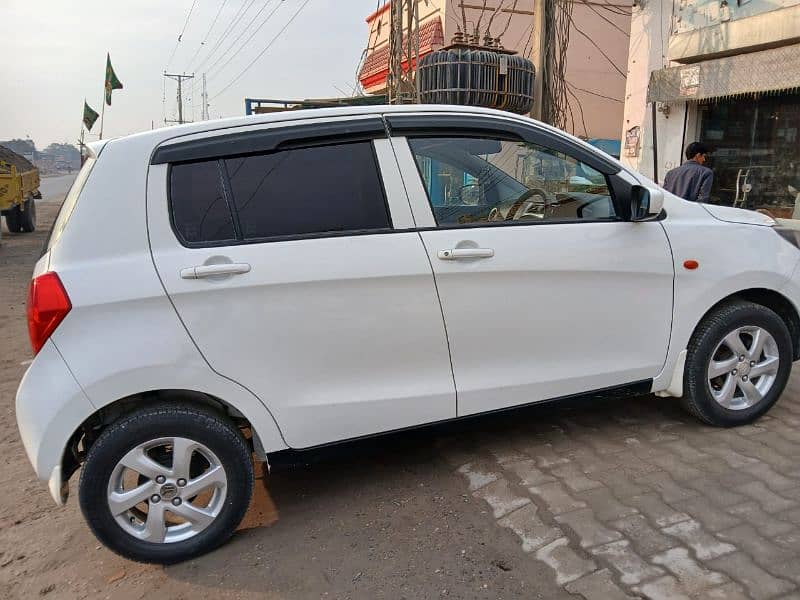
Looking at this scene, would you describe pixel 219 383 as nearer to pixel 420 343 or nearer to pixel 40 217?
pixel 420 343

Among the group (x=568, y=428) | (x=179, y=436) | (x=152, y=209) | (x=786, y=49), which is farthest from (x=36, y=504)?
(x=786, y=49)

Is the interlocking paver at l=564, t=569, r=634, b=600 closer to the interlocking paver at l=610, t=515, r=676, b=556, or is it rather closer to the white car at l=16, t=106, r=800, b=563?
the interlocking paver at l=610, t=515, r=676, b=556

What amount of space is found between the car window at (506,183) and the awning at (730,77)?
5028 millimetres

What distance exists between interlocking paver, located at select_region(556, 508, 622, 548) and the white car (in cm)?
58

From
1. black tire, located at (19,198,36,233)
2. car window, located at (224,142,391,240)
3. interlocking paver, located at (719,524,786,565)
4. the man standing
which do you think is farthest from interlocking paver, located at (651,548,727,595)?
black tire, located at (19,198,36,233)

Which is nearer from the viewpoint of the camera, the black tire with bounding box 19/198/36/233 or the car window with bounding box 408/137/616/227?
the car window with bounding box 408/137/616/227

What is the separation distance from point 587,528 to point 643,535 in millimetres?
224

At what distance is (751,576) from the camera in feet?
7.64

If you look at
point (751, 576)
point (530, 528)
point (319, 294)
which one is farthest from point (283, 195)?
point (751, 576)

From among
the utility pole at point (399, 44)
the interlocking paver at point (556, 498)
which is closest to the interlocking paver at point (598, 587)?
the interlocking paver at point (556, 498)

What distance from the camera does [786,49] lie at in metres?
6.80

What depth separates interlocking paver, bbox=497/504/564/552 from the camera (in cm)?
262

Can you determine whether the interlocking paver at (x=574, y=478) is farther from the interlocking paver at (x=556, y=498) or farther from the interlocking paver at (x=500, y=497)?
the interlocking paver at (x=500, y=497)

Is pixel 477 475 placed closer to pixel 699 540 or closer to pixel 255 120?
pixel 699 540
